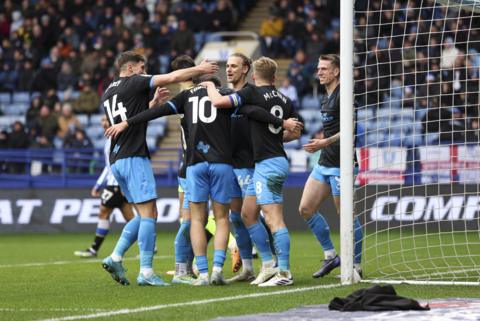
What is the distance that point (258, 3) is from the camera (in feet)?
100

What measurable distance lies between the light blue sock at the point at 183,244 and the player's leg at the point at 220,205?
2.13 ft

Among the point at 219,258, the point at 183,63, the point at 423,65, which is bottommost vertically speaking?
the point at 219,258

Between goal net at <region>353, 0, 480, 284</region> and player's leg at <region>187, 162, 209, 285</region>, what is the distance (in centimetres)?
169

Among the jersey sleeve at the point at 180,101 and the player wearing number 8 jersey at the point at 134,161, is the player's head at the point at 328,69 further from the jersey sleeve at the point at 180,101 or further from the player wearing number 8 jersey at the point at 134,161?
the player wearing number 8 jersey at the point at 134,161

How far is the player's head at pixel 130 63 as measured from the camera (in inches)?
418

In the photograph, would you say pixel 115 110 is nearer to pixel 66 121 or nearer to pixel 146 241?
pixel 146 241

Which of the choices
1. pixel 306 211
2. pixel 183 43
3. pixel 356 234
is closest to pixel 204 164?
pixel 306 211

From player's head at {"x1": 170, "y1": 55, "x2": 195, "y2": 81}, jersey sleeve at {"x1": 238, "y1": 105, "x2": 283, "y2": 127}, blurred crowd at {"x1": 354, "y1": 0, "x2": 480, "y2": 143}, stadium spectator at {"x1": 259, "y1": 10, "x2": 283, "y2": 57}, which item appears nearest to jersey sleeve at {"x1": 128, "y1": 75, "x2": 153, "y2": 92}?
player's head at {"x1": 170, "y1": 55, "x2": 195, "y2": 81}

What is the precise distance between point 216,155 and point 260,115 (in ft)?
1.90

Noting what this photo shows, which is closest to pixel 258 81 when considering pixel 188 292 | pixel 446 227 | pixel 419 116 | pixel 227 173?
pixel 227 173

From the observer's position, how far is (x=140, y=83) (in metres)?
10.4


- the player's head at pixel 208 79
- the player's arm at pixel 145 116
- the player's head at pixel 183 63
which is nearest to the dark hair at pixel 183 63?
the player's head at pixel 183 63

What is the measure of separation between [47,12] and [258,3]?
19.1 ft

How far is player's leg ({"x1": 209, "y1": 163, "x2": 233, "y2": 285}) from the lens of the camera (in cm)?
1016
